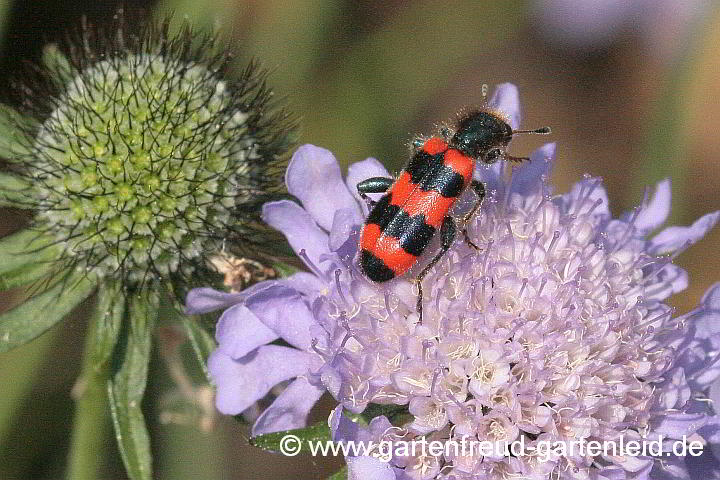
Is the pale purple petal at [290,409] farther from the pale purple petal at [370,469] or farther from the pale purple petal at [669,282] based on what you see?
the pale purple petal at [669,282]

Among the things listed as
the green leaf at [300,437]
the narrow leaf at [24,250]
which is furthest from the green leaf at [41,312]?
the green leaf at [300,437]

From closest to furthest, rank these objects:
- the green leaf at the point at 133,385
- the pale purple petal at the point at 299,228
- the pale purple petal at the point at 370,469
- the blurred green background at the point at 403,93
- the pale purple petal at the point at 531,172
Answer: the pale purple petal at the point at 370,469 < the green leaf at the point at 133,385 < the pale purple petal at the point at 299,228 < the pale purple petal at the point at 531,172 < the blurred green background at the point at 403,93

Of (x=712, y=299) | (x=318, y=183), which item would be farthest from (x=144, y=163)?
(x=712, y=299)

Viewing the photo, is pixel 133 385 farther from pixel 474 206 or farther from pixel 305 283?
pixel 474 206

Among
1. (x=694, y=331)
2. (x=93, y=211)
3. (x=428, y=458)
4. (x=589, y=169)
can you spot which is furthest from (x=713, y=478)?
(x=589, y=169)

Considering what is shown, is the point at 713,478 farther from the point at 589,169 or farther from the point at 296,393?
the point at 589,169

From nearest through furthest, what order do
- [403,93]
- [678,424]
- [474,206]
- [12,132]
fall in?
[678,424] < [474,206] < [12,132] < [403,93]
